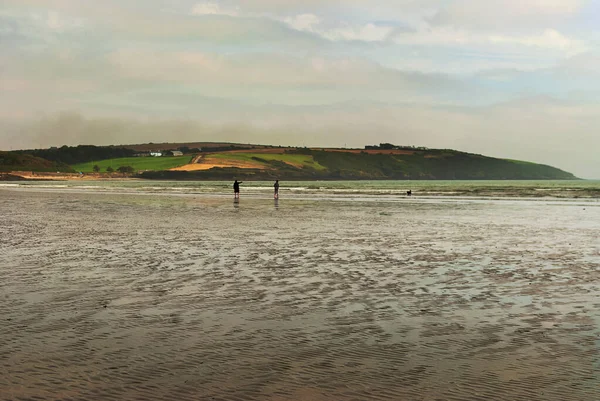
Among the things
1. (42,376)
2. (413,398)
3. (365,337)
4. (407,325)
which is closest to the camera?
(413,398)

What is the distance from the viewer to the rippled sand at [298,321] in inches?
284

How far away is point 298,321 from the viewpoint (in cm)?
1039

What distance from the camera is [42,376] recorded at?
289 inches

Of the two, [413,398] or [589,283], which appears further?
[589,283]

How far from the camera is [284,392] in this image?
694 cm

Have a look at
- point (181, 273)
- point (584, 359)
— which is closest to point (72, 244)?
point (181, 273)

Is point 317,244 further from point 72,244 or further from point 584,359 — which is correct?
point 584,359

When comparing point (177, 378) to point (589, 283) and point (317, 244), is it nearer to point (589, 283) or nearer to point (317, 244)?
point (589, 283)

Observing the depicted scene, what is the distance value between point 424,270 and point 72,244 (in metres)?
12.8

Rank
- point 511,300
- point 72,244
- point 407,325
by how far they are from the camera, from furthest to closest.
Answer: point 72,244, point 511,300, point 407,325

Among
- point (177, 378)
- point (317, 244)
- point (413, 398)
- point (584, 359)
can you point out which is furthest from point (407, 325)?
point (317, 244)

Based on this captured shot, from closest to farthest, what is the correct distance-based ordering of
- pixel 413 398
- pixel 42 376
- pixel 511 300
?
pixel 413 398 < pixel 42 376 < pixel 511 300

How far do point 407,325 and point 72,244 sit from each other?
A: 50.5ft

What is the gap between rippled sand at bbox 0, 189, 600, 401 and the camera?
23.7ft
